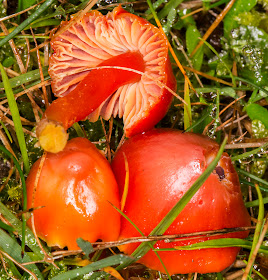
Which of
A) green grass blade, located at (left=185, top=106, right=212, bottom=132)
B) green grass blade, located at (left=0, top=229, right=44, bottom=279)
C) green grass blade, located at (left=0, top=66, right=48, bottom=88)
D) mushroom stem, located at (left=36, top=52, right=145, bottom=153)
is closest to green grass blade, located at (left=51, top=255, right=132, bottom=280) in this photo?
green grass blade, located at (left=0, top=229, right=44, bottom=279)

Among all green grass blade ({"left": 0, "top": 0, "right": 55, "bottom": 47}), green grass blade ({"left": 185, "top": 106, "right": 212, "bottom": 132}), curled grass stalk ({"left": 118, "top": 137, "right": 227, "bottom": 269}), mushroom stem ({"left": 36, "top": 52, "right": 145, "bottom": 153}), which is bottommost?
curled grass stalk ({"left": 118, "top": 137, "right": 227, "bottom": 269})

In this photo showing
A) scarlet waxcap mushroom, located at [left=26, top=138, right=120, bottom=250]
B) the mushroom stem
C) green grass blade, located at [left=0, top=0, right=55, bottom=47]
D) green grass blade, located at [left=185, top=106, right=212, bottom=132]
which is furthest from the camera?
green grass blade, located at [left=185, top=106, right=212, bottom=132]

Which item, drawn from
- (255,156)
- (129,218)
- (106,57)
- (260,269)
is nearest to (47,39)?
(106,57)

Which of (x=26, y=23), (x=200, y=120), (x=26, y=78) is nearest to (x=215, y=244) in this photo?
(x=200, y=120)

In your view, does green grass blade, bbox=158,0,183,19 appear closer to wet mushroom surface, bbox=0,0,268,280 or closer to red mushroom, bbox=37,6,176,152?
wet mushroom surface, bbox=0,0,268,280

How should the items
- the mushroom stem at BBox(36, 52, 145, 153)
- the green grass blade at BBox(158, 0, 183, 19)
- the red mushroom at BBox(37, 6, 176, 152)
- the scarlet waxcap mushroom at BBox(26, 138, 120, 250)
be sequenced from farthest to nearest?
the green grass blade at BBox(158, 0, 183, 19)
the red mushroom at BBox(37, 6, 176, 152)
the scarlet waxcap mushroom at BBox(26, 138, 120, 250)
the mushroom stem at BBox(36, 52, 145, 153)

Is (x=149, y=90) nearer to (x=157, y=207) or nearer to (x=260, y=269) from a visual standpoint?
(x=157, y=207)

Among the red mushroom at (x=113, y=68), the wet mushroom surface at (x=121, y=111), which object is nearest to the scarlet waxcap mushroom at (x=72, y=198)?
the wet mushroom surface at (x=121, y=111)
